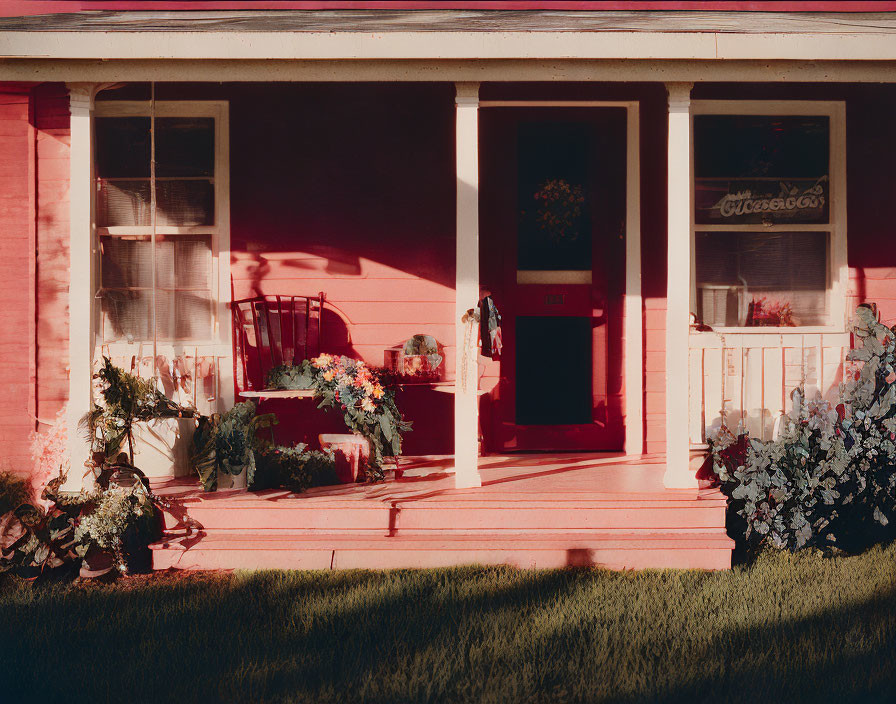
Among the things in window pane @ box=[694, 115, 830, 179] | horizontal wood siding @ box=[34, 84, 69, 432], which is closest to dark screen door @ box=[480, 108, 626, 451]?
window pane @ box=[694, 115, 830, 179]

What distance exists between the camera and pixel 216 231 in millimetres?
6121

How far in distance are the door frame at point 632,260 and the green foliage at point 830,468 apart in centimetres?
123

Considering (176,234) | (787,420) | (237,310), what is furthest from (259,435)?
(787,420)

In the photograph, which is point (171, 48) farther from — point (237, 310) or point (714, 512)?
point (714, 512)

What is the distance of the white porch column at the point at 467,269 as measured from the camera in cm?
482

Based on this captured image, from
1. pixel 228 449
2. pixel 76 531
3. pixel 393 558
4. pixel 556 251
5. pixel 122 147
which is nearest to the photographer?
pixel 76 531

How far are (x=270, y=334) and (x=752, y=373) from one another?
126 inches

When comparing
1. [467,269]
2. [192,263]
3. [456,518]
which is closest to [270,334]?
[192,263]

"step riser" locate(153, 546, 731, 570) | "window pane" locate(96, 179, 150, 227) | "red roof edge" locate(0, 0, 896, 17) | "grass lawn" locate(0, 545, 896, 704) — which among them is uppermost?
"red roof edge" locate(0, 0, 896, 17)

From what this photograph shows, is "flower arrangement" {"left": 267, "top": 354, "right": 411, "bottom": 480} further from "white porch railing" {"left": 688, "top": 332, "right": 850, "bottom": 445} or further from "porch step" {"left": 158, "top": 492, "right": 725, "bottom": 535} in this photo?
"white porch railing" {"left": 688, "top": 332, "right": 850, "bottom": 445}

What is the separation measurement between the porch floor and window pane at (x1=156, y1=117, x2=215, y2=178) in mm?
2382

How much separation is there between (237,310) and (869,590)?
162 inches

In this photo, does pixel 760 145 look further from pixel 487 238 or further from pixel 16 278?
pixel 16 278

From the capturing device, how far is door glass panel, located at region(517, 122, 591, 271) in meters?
6.29
